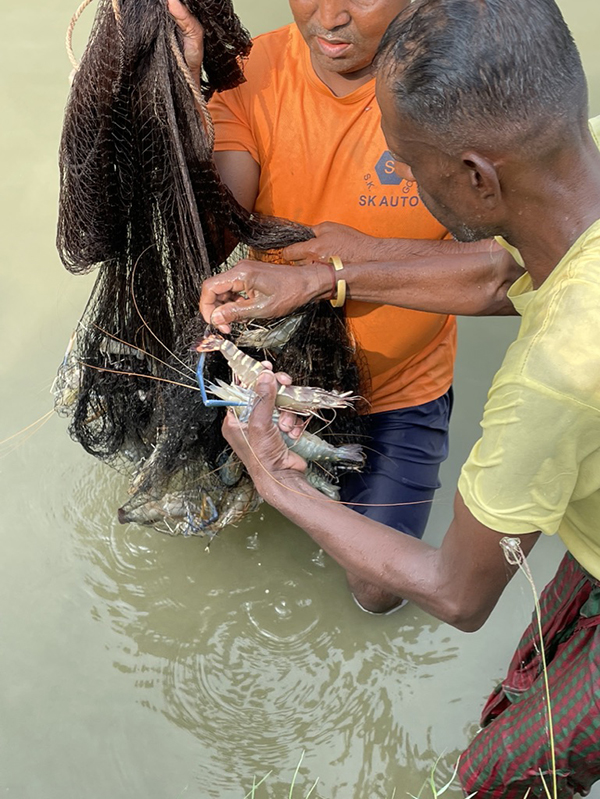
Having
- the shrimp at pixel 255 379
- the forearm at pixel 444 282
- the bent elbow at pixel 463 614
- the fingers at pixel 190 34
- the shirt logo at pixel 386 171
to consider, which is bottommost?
the bent elbow at pixel 463 614

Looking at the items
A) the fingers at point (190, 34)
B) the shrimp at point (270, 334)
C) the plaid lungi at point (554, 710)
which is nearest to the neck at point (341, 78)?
the fingers at point (190, 34)

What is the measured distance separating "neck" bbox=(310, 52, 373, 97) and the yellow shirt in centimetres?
108

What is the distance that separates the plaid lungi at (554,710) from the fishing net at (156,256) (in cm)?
91

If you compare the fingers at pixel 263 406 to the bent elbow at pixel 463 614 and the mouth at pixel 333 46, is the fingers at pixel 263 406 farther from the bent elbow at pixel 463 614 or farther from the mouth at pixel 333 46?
the mouth at pixel 333 46

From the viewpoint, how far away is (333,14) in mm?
2316

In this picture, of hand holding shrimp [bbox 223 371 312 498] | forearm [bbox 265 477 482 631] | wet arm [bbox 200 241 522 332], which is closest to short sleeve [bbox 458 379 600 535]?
forearm [bbox 265 477 482 631]

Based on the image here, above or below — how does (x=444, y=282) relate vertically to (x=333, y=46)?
below

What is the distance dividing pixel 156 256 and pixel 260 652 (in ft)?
4.65

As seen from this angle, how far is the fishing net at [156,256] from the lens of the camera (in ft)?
7.09

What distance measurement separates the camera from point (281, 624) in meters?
3.04

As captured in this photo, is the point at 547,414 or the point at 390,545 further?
the point at 390,545

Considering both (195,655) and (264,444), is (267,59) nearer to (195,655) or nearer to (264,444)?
(264,444)

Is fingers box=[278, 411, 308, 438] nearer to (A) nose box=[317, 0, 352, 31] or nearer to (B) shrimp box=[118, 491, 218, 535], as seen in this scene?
(B) shrimp box=[118, 491, 218, 535]

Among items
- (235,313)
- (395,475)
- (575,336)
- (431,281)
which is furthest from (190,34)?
(395,475)
